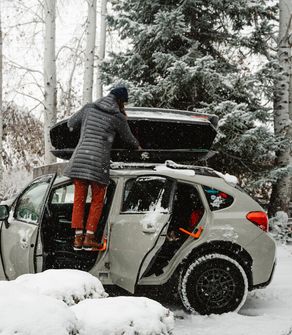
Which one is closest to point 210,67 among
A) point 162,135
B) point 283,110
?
point 283,110

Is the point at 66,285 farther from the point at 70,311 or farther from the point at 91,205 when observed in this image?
the point at 91,205

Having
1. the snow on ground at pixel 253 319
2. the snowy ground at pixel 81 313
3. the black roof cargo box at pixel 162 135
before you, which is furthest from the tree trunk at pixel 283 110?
the snowy ground at pixel 81 313

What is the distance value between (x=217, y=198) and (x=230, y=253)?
0.61 meters

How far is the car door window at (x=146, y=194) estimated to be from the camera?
482cm

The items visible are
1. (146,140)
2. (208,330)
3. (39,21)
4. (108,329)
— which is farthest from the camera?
(39,21)

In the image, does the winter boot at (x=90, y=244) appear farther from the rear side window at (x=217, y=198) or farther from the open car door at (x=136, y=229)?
the rear side window at (x=217, y=198)

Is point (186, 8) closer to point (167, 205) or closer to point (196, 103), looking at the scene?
point (196, 103)

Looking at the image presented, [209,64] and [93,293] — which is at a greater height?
[209,64]

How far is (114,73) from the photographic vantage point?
1073 centimetres

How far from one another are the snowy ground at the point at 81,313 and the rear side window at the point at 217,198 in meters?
1.19


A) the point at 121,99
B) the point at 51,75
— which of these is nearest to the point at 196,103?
the point at 51,75

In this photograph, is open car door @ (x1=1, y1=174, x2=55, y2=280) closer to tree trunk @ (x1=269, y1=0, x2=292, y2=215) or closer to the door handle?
the door handle

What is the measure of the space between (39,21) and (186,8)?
234 inches

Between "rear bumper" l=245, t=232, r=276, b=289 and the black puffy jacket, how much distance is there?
171 centimetres
